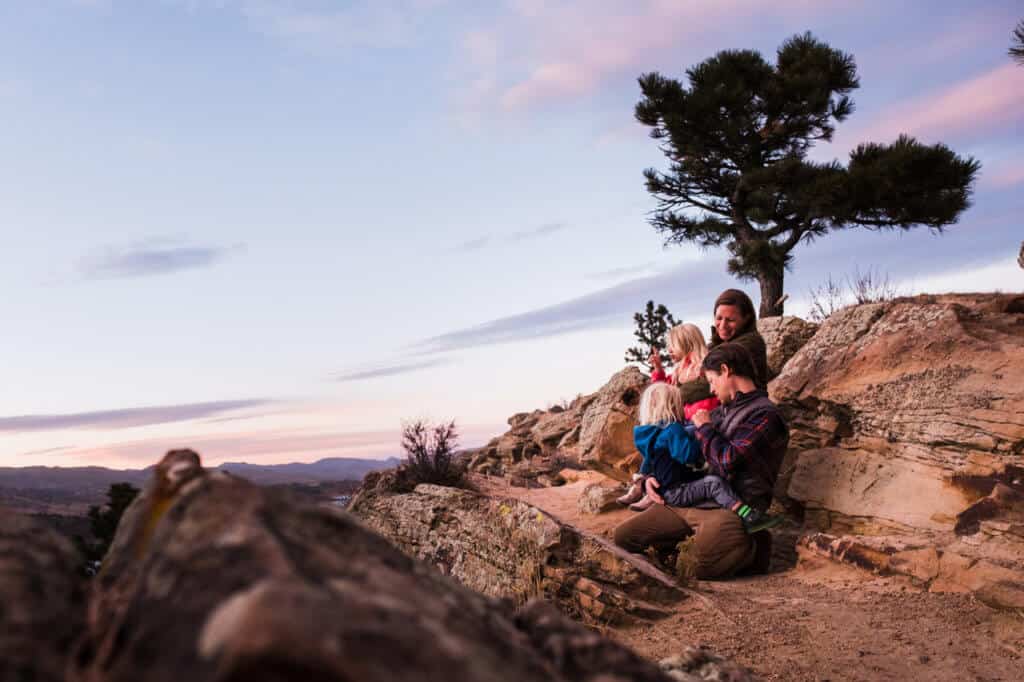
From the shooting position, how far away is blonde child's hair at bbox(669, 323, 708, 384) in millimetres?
8883

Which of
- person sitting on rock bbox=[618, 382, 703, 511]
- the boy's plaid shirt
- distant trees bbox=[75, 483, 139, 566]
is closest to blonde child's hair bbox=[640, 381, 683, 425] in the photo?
person sitting on rock bbox=[618, 382, 703, 511]

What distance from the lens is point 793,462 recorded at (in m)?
9.32

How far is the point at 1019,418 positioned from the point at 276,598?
795 centimetres

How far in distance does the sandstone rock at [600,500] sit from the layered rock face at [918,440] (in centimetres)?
213

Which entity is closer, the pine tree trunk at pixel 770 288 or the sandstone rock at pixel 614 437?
the sandstone rock at pixel 614 437

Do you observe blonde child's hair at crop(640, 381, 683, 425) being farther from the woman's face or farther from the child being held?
the woman's face

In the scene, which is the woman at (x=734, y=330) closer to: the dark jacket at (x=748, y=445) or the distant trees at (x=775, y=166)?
the dark jacket at (x=748, y=445)

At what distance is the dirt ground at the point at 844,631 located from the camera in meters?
5.18

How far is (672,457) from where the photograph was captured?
802 cm

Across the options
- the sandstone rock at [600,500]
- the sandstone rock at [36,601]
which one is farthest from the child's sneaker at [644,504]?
the sandstone rock at [36,601]

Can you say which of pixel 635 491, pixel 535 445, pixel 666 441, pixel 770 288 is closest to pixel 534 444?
pixel 535 445

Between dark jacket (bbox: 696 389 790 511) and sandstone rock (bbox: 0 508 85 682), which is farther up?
sandstone rock (bbox: 0 508 85 682)

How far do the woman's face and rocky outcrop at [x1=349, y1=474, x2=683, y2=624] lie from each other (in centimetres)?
284

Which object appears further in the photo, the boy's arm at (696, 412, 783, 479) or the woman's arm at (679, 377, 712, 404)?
the woman's arm at (679, 377, 712, 404)
